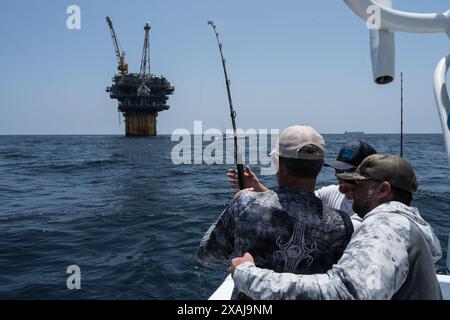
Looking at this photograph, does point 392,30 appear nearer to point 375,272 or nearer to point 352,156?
point 352,156

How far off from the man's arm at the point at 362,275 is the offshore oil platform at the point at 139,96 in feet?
296

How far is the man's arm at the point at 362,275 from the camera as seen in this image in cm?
157

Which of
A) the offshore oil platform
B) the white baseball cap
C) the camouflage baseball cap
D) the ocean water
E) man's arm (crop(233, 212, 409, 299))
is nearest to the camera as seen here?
man's arm (crop(233, 212, 409, 299))

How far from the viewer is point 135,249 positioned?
26.8ft

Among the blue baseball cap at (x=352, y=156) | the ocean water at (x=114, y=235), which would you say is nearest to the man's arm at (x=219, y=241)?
the blue baseball cap at (x=352, y=156)

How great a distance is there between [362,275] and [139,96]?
93026mm

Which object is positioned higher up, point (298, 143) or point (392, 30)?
point (392, 30)

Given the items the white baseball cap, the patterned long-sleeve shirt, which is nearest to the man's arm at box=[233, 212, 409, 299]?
the patterned long-sleeve shirt

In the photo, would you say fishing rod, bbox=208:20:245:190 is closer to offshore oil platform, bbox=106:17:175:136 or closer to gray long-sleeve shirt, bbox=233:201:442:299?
gray long-sleeve shirt, bbox=233:201:442:299

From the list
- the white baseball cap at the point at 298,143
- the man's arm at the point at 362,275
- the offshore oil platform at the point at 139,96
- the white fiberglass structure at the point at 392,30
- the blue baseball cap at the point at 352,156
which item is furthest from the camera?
the offshore oil platform at the point at 139,96

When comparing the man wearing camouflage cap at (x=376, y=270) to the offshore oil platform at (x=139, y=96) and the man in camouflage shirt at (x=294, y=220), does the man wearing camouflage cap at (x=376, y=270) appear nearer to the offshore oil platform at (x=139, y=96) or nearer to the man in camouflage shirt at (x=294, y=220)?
the man in camouflage shirt at (x=294, y=220)

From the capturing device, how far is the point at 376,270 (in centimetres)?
157

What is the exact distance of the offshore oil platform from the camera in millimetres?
88750

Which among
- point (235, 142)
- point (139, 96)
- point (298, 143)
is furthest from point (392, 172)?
point (139, 96)
